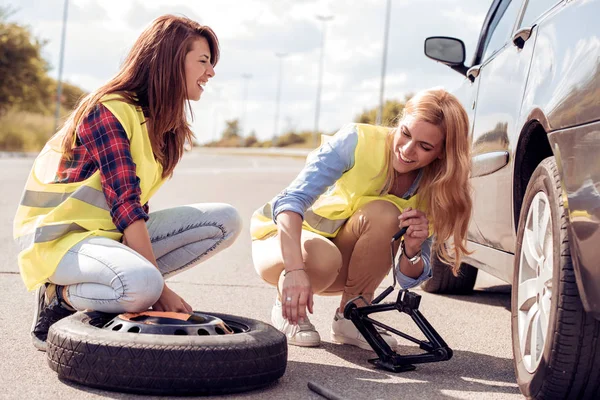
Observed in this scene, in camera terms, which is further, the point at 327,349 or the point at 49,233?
the point at 327,349

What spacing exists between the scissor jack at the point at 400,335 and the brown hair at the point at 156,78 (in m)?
1.03

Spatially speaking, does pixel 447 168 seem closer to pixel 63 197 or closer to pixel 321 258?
pixel 321 258

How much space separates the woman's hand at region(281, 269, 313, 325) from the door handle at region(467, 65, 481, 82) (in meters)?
2.07

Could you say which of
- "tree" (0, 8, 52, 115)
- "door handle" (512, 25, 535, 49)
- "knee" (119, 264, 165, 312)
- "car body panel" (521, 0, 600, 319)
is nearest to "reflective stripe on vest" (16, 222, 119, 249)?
"knee" (119, 264, 165, 312)

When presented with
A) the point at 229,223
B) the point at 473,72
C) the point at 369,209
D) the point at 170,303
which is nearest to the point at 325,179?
the point at 369,209

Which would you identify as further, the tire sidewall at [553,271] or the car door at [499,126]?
the car door at [499,126]

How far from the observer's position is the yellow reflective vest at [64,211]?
10.4 feet

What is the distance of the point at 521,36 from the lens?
3.54 m

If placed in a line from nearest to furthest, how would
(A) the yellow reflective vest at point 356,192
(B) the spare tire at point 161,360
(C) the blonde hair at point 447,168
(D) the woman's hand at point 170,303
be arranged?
(B) the spare tire at point 161,360, (D) the woman's hand at point 170,303, (C) the blonde hair at point 447,168, (A) the yellow reflective vest at point 356,192

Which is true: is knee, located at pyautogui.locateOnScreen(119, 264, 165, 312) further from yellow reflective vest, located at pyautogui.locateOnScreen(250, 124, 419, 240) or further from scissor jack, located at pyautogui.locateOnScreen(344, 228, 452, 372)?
scissor jack, located at pyautogui.locateOnScreen(344, 228, 452, 372)

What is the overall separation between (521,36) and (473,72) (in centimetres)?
116

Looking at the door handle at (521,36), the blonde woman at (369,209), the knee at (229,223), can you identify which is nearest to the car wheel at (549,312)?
the blonde woman at (369,209)

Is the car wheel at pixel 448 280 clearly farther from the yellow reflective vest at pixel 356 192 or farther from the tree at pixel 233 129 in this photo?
the tree at pixel 233 129

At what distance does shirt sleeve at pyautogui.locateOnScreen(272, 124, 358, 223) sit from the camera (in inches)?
130
